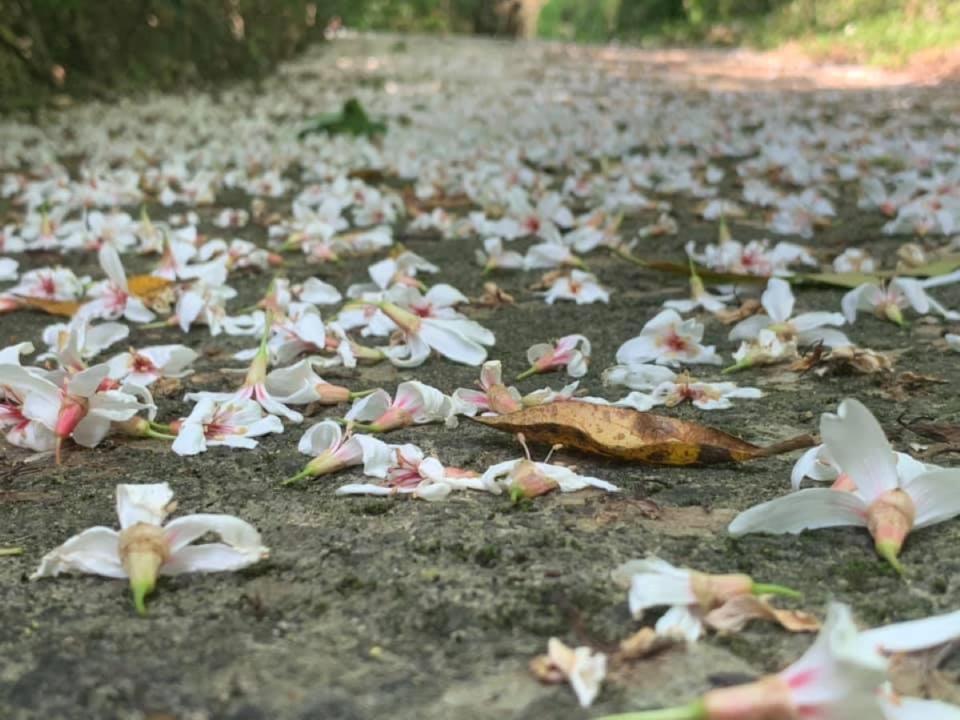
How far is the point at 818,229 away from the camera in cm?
297

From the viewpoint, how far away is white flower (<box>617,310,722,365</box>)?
1.64m

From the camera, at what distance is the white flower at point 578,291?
216 centimetres

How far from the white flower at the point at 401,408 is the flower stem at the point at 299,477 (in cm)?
14

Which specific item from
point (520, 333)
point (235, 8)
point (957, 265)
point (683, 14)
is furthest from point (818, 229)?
point (683, 14)

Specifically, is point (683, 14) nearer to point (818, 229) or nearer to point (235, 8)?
point (235, 8)

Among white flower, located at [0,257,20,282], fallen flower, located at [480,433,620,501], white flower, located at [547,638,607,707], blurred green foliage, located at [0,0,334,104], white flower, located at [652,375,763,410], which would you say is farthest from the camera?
blurred green foliage, located at [0,0,334,104]

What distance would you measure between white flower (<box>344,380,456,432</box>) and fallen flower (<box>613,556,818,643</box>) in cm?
56

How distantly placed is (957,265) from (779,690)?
5.86ft

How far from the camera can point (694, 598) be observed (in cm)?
83

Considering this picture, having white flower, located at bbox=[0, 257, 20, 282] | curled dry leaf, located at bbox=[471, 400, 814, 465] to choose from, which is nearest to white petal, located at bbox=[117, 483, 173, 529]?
curled dry leaf, located at bbox=[471, 400, 814, 465]

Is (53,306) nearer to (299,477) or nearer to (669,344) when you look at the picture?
(299,477)

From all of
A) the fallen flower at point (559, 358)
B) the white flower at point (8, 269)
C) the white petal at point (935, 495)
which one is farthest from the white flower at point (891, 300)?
the white flower at point (8, 269)

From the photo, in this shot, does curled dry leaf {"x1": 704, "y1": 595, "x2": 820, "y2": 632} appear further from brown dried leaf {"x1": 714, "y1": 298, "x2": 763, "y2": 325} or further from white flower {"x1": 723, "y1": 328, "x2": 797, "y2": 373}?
brown dried leaf {"x1": 714, "y1": 298, "x2": 763, "y2": 325}

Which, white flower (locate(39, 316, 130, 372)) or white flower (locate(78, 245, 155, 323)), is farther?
white flower (locate(78, 245, 155, 323))
